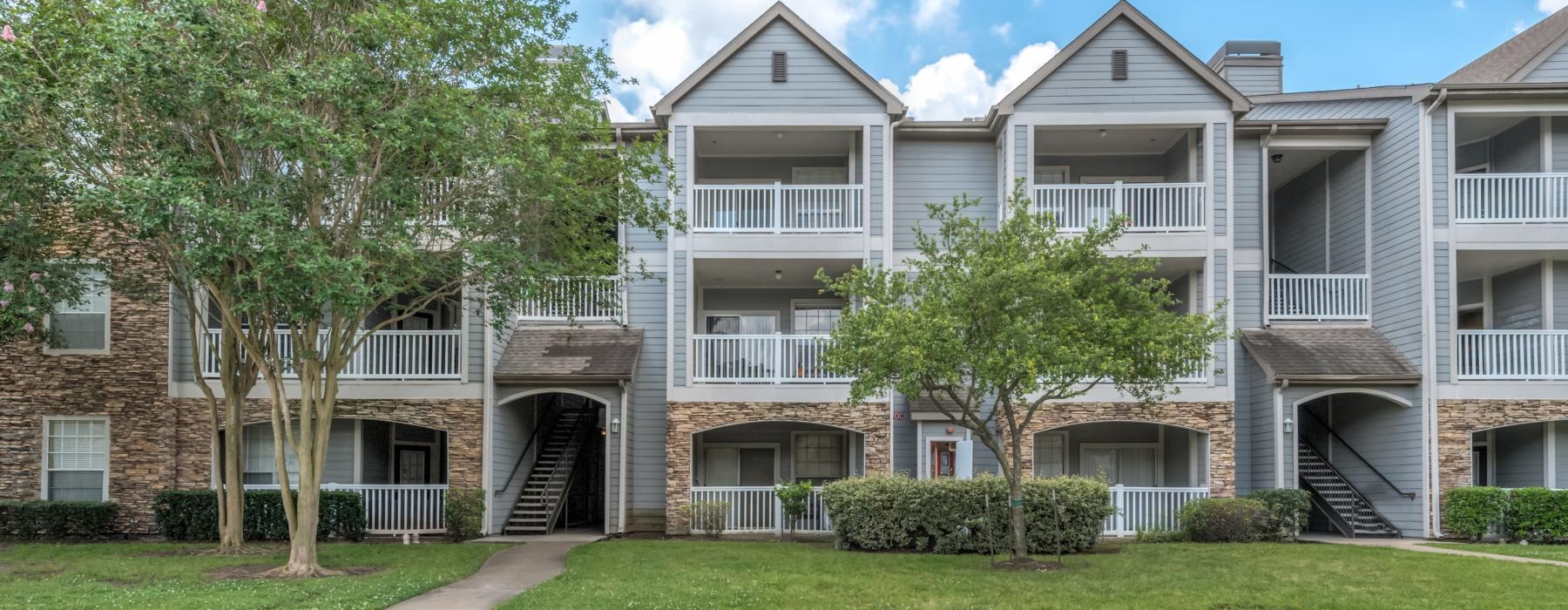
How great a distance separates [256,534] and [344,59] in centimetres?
979

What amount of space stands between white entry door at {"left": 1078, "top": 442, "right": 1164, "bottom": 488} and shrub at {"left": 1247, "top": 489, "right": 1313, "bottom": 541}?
364 centimetres

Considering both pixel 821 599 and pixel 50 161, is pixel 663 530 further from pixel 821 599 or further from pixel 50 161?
pixel 50 161

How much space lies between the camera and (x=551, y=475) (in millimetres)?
21641

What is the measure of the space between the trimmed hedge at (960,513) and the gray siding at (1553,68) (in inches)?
456

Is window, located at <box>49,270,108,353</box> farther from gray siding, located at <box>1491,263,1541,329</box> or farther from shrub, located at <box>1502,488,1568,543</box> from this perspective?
gray siding, located at <box>1491,263,1541,329</box>

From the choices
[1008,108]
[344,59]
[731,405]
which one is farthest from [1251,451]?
[344,59]

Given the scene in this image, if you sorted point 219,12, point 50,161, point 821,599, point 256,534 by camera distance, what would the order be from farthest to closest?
point 256,534, point 50,161, point 219,12, point 821,599

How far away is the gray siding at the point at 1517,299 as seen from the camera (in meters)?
20.8

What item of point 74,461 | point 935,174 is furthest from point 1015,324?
point 74,461

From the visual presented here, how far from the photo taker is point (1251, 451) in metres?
21.5

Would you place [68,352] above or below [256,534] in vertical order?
above

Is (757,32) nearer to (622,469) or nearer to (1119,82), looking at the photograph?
(1119,82)

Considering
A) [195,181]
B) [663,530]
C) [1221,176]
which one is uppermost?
[1221,176]

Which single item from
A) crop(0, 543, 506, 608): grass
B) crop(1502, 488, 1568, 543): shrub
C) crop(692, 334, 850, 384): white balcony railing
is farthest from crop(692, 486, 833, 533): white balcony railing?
crop(1502, 488, 1568, 543): shrub
